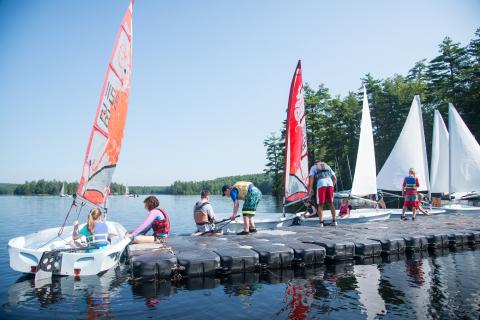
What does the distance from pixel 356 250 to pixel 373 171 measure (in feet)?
40.6

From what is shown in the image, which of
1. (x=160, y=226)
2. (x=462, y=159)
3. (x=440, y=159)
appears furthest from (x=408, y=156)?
(x=160, y=226)

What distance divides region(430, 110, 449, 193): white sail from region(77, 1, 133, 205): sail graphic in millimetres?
19293

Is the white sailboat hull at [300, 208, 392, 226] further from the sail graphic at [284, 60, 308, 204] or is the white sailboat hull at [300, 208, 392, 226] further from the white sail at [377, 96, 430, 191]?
the white sail at [377, 96, 430, 191]

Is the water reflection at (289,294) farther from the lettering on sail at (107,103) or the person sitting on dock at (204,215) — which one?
the lettering on sail at (107,103)

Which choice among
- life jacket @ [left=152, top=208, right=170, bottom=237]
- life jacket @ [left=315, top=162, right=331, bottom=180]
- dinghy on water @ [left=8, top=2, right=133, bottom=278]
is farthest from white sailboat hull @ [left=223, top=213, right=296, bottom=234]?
dinghy on water @ [left=8, top=2, right=133, bottom=278]

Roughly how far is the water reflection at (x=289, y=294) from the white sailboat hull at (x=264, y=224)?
442 cm

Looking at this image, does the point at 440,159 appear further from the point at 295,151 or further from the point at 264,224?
the point at 264,224

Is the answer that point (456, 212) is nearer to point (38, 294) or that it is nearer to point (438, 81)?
point (38, 294)

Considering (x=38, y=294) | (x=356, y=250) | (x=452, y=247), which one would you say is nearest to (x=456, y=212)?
(x=452, y=247)

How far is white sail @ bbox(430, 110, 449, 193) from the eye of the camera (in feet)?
66.7

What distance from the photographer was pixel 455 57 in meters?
40.3

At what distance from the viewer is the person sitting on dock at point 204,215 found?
980 centimetres

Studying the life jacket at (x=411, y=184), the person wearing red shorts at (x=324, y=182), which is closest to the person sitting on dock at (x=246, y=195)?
the person wearing red shorts at (x=324, y=182)

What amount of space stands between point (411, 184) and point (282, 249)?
8614mm
